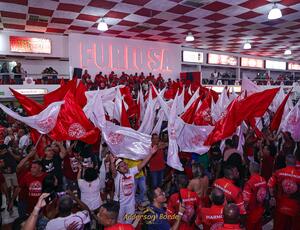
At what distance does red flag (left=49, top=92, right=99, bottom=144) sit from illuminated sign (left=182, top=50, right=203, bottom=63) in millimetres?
10506

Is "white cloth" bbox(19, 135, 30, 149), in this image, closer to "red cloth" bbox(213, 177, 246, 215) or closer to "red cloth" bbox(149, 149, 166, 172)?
"red cloth" bbox(149, 149, 166, 172)

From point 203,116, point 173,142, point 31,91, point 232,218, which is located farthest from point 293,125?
point 31,91

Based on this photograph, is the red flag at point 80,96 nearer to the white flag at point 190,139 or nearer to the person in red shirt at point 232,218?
the white flag at point 190,139

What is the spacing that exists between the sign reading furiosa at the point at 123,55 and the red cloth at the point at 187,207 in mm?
9524

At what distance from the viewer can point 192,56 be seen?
15.4 metres

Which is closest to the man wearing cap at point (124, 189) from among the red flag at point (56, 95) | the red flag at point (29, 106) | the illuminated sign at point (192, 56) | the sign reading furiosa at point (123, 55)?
the red flag at point (29, 106)

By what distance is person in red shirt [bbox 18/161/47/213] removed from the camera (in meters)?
3.93

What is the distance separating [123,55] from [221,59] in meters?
6.95

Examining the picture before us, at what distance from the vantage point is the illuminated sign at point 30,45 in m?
11.2

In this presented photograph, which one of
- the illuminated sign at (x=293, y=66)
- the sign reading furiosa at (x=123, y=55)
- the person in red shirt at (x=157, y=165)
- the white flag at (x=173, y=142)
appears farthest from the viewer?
the illuminated sign at (x=293, y=66)

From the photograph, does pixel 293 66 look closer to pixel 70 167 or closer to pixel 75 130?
pixel 75 130

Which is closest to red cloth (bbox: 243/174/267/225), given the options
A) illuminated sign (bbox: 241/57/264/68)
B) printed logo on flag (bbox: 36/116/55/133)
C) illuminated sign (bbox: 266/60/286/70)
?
printed logo on flag (bbox: 36/116/55/133)

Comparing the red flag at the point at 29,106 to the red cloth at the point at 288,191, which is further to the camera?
the red flag at the point at 29,106

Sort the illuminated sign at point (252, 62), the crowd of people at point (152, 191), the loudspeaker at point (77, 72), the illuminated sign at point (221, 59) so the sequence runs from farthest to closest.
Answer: the illuminated sign at point (252, 62)
the illuminated sign at point (221, 59)
the loudspeaker at point (77, 72)
the crowd of people at point (152, 191)
